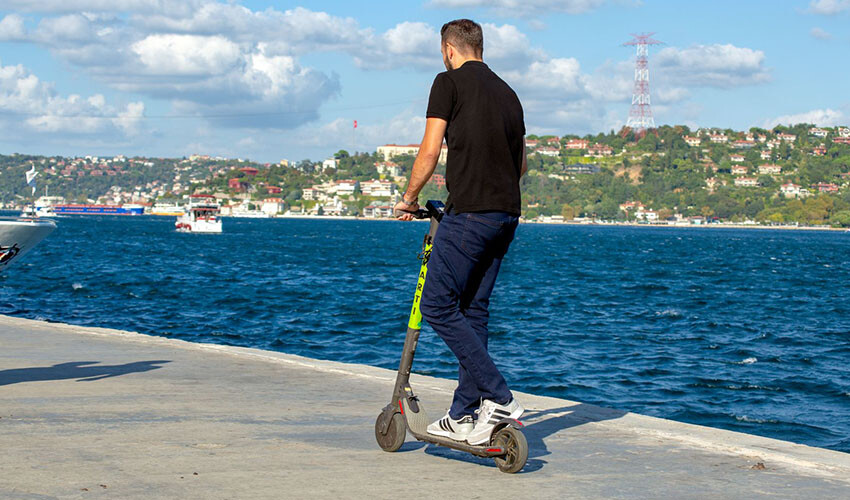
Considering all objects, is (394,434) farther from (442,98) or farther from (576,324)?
(576,324)

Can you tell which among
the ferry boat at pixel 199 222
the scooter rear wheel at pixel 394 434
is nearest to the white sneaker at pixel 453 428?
the scooter rear wheel at pixel 394 434

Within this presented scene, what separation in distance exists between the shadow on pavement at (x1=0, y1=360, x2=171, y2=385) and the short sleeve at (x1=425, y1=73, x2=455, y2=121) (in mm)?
3684

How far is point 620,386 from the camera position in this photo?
14289 mm

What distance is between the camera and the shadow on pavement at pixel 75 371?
696cm

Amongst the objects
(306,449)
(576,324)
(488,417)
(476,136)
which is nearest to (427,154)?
(476,136)

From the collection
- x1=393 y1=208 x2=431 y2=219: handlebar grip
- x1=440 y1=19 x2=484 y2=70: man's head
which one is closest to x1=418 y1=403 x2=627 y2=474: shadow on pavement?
x1=393 y1=208 x2=431 y2=219: handlebar grip

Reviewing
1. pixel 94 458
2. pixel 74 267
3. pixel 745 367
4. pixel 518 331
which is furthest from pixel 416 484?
pixel 74 267

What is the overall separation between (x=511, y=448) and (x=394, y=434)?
2.14 ft

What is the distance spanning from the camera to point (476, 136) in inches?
183

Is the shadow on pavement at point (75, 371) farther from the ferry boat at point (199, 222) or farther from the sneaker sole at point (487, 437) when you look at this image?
the ferry boat at point (199, 222)

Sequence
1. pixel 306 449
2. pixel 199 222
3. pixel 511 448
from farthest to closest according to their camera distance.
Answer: pixel 199 222
pixel 306 449
pixel 511 448

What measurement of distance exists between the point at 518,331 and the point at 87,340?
13684mm

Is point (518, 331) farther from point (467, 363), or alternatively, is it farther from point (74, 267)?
point (74, 267)

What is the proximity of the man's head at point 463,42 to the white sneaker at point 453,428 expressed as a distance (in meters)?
1.73
